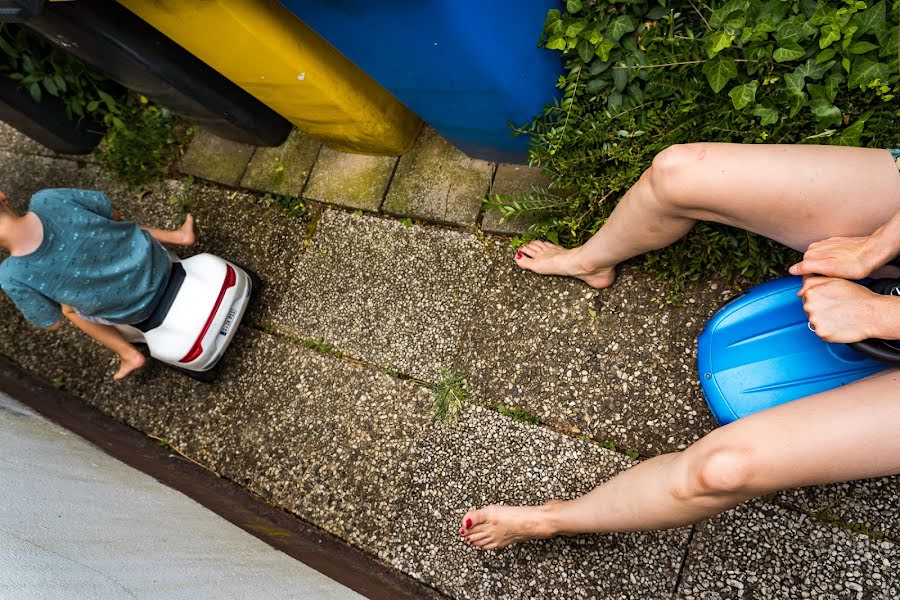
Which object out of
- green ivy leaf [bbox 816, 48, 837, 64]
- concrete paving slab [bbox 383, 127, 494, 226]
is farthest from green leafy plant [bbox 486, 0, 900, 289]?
concrete paving slab [bbox 383, 127, 494, 226]

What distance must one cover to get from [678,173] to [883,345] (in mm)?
590

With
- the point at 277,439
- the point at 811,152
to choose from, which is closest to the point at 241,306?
the point at 277,439

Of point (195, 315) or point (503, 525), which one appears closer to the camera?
point (503, 525)

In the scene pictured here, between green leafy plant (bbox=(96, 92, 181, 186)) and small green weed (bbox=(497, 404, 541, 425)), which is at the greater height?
green leafy plant (bbox=(96, 92, 181, 186))

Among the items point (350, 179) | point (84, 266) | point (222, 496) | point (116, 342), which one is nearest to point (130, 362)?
point (116, 342)

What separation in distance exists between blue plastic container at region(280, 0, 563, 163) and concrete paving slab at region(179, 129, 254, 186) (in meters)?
1.18

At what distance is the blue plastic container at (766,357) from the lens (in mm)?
1617

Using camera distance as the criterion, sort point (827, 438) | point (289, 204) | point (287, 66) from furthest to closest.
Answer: point (289, 204), point (287, 66), point (827, 438)

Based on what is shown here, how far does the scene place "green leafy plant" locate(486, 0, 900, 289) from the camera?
1.70 m

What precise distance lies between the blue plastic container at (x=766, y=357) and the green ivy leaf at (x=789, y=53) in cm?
61

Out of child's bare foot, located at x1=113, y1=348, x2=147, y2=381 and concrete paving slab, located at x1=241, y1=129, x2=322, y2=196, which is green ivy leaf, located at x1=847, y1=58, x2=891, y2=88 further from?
child's bare foot, located at x1=113, y1=348, x2=147, y2=381

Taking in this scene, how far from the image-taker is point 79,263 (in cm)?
215

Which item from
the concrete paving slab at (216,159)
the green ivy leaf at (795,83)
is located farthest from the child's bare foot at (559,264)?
the concrete paving slab at (216,159)

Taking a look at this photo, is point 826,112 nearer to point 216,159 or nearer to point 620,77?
point 620,77
